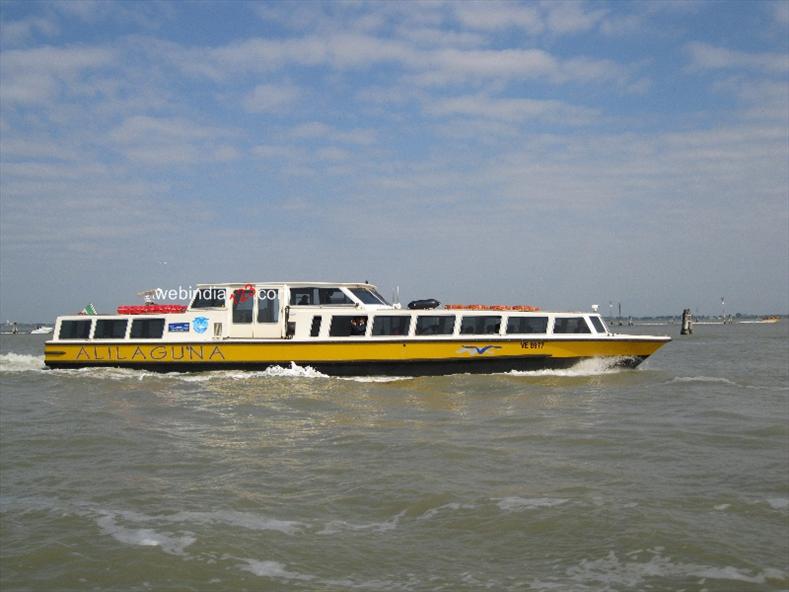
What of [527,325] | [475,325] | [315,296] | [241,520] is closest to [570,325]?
[527,325]

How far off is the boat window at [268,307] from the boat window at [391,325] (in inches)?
131

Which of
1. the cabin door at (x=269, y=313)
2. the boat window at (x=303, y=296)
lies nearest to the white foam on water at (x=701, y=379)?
the boat window at (x=303, y=296)

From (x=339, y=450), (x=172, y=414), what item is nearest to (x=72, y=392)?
(x=172, y=414)

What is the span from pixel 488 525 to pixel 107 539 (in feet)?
12.0

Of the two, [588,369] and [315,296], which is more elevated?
[315,296]

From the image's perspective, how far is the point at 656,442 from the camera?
10820mm

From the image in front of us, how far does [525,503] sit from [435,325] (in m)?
13.2

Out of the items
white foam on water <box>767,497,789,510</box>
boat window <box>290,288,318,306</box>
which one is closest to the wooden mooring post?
boat window <box>290,288,318,306</box>

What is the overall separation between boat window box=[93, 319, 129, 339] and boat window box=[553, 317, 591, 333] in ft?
45.1

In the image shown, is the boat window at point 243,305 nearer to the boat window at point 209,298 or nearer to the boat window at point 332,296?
the boat window at point 209,298

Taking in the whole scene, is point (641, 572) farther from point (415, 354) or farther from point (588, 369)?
point (588, 369)

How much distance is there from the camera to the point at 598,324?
2098 centimetres

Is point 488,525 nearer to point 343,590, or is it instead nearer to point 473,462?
point 343,590

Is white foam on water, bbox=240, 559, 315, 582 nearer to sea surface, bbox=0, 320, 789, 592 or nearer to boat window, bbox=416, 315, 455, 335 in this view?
sea surface, bbox=0, 320, 789, 592
